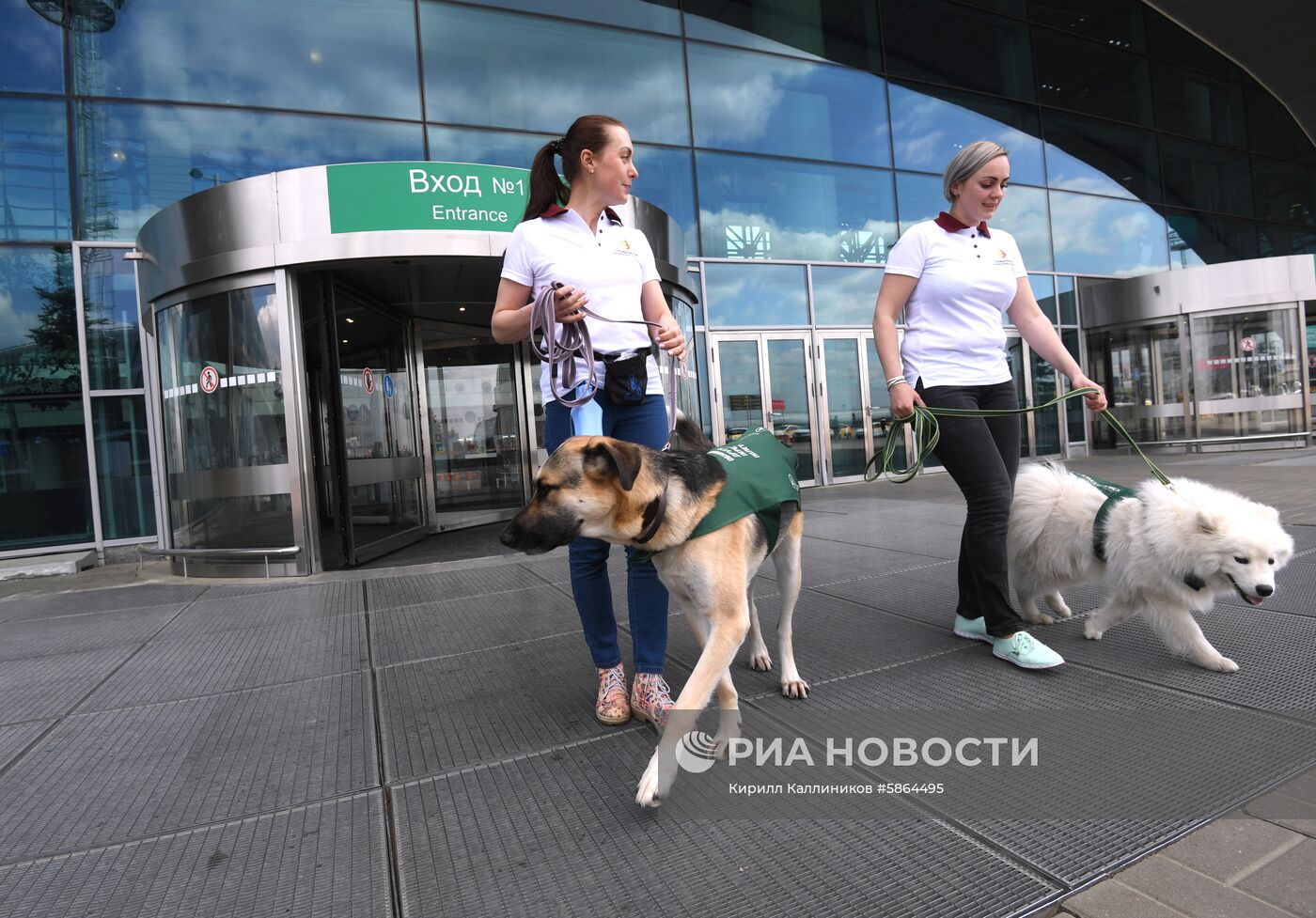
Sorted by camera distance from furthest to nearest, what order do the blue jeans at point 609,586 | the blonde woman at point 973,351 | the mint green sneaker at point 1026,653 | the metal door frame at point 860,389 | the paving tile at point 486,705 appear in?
the metal door frame at point 860,389
the blonde woman at point 973,351
the mint green sneaker at point 1026,653
the blue jeans at point 609,586
the paving tile at point 486,705

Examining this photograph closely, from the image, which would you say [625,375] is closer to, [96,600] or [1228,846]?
[1228,846]

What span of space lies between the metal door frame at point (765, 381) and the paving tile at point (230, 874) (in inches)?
370

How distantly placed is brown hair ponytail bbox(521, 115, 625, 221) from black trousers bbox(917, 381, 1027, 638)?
1.73 metres

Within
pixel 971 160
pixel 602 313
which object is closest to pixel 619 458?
pixel 602 313

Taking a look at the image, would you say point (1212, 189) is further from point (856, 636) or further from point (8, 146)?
point (8, 146)

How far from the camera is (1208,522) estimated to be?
8.50 feet

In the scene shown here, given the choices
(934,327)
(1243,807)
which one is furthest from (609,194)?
(1243,807)

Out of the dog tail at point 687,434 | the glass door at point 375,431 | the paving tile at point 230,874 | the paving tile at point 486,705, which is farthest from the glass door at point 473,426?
the paving tile at point 230,874

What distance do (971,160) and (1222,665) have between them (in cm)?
227

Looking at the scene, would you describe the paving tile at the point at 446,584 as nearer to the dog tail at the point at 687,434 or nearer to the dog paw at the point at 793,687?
the dog tail at the point at 687,434

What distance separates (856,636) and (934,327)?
1544 millimetres

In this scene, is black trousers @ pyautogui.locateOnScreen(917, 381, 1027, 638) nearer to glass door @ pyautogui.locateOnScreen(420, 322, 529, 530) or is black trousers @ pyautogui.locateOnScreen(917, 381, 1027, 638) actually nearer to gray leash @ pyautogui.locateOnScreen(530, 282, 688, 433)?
gray leash @ pyautogui.locateOnScreen(530, 282, 688, 433)

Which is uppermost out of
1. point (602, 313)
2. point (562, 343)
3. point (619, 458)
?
point (602, 313)

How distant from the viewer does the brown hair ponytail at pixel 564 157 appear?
2.49 m
